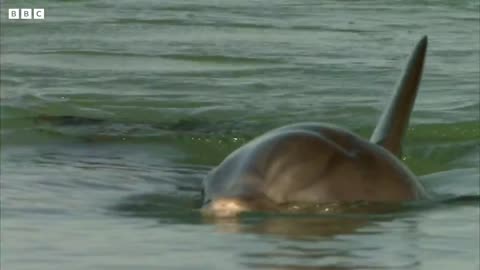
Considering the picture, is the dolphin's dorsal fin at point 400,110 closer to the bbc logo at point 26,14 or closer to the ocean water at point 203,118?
the ocean water at point 203,118

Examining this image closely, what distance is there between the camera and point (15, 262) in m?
5.77

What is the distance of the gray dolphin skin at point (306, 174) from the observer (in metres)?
6.86

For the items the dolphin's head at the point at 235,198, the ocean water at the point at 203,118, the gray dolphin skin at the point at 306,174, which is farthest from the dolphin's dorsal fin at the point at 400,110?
the dolphin's head at the point at 235,198

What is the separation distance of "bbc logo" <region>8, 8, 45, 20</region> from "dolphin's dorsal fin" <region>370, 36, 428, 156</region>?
8779 mm

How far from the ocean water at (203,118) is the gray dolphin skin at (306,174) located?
12 cm

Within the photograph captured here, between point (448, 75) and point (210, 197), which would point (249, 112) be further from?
point (210, 197)

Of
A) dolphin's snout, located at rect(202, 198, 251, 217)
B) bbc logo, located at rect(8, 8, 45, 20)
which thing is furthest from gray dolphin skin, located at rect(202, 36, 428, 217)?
bbc logo, located at rect(8, 8, 45, 20)

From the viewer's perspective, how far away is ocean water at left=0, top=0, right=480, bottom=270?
6.18 meters

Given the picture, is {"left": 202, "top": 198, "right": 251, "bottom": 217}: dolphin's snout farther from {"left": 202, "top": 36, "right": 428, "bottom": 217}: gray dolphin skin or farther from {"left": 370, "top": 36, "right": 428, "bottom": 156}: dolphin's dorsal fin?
{"left": 370, "top": 36, "right": 428, "bottom": 156}: dolphin's dorsal fin

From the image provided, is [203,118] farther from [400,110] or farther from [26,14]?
[26,14]

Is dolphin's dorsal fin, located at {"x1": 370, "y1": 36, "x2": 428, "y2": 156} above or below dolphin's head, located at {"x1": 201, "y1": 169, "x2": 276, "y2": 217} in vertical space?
above

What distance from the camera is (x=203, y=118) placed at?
36.6 feet

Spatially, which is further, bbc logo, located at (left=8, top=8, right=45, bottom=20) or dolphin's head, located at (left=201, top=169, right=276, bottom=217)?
bbc logo, located at (left=8, top=8, right=45, bottom=20)

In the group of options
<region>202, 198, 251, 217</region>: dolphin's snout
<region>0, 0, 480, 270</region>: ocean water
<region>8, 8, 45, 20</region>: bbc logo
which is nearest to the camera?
<region>0, 0, 480, 270</region>: ocean water
